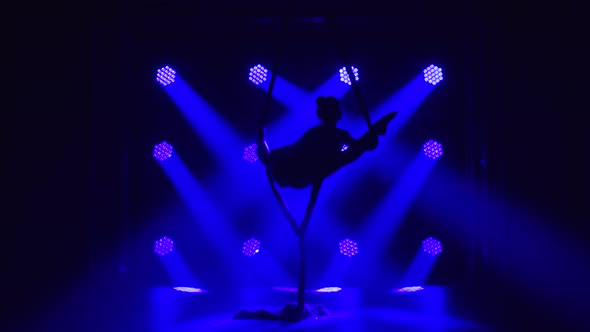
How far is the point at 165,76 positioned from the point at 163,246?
2.91 ft

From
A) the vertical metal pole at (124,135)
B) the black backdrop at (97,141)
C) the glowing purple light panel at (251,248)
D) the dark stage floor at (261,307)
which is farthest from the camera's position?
the glowing purple light panel at (251,248)

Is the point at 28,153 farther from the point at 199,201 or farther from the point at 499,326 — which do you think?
the point at 499,326

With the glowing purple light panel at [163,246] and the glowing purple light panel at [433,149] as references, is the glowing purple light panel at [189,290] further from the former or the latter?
the glowing purple light panel at [433,149]

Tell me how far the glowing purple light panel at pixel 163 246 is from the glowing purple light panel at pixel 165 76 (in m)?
0.81

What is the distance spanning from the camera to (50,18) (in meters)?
2.35

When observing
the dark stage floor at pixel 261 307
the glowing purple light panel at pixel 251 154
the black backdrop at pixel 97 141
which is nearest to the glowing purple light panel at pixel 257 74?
the glowing purple light panel at pixel 251 154

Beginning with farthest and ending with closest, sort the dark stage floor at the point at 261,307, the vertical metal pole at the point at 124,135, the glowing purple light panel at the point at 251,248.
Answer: the glowing purple light panel at the point at 251,248, the vertical metal pole at the point at 124,135, the dark stage floor at the point at 261,307

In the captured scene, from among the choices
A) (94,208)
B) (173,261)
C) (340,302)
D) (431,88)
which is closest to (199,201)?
(173,261)

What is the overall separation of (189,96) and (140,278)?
968mm

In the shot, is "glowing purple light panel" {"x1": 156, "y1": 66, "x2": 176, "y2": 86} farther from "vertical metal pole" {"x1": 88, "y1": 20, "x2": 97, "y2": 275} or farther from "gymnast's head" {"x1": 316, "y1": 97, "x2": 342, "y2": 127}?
"gymnast's head" {"x1": 316, "y1": 97, "x2": 342, "y2": 127}

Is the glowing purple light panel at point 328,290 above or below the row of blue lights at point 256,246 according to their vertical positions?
below

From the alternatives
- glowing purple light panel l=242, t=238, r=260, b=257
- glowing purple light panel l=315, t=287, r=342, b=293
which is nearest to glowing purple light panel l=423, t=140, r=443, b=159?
glowing purple light panel l=315, t=287, r=342, b=293

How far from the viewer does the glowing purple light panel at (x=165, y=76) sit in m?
2.63

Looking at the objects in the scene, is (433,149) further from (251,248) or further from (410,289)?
(251,248)
